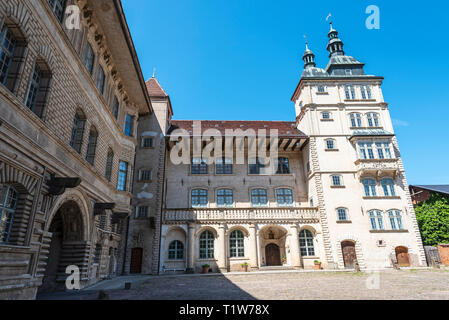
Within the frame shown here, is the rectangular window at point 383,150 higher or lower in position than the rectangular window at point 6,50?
higher

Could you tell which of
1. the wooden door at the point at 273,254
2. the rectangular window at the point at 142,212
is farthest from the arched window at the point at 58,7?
the wooden door at the point at 273,254

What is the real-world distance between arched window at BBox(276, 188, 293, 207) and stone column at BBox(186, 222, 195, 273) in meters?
8.72

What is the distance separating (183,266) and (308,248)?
10748 mm

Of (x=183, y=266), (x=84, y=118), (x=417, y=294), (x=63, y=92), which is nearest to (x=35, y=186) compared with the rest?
(x=63, y=92)

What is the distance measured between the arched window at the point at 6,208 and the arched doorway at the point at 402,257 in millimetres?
25812

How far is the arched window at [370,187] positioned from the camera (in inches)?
943

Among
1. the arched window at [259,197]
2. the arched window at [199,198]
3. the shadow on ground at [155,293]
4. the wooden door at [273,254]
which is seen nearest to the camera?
the shadow on ground at [155,293]

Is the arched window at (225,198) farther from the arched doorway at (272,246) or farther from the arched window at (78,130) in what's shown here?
the arched window at (78,130)

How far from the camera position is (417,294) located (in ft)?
30.3

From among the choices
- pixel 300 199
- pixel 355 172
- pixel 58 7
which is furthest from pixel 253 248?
pixel 58 7

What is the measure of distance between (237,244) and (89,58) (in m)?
17.6

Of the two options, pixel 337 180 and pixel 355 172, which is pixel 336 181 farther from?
pixel 355 172

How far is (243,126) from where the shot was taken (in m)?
29.9

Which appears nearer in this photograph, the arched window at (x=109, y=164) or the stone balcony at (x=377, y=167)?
the arched window at (x=109, y=164)
